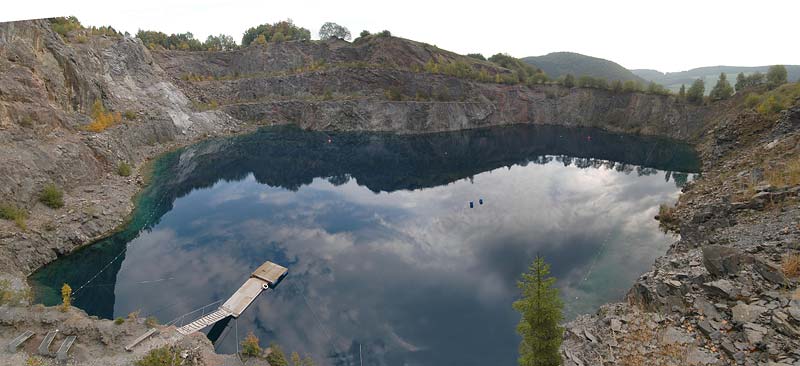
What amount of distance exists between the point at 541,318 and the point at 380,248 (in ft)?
70.1

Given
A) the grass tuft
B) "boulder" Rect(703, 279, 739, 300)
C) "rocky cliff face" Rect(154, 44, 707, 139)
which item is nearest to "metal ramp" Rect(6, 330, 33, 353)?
"boulder" Rect(703, 279, 739, 300)

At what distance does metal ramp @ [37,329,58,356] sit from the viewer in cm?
1933

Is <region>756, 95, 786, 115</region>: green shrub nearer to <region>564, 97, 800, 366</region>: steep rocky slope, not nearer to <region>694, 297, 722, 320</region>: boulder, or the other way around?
<region>564, 97, 800, 366</region>: steep rocky slope

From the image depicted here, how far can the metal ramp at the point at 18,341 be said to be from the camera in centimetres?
1934

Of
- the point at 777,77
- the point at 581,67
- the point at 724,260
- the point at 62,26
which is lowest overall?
the point at 724,260

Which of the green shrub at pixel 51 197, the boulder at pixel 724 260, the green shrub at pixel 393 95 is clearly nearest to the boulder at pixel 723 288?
the boulder at pixel 724 260

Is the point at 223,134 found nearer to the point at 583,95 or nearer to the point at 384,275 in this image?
the point at 384,275

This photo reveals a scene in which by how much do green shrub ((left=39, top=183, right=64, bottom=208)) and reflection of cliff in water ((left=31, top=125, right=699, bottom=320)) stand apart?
17.7 ft

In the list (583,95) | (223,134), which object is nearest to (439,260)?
(223,134)

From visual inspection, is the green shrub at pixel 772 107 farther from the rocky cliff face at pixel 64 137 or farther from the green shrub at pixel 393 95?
the rocky cliff face at pixel 64 137

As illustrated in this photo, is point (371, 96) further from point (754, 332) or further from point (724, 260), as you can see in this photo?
point (754, 332)

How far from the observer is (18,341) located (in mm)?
19688

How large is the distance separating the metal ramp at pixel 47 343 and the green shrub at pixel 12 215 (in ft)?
52.1

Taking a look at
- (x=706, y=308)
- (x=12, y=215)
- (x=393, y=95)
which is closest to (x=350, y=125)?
(x=393, y=95)
